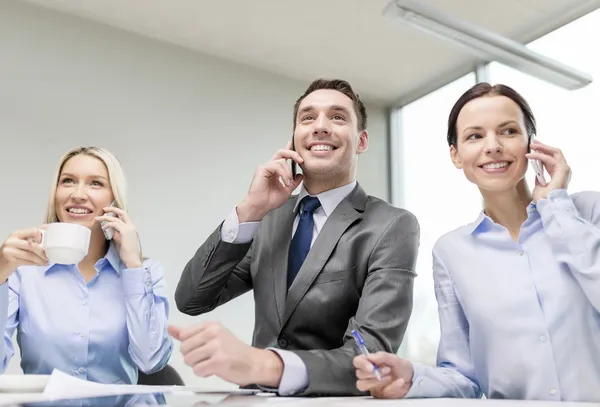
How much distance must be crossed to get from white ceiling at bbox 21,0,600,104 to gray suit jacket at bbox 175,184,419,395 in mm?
2425

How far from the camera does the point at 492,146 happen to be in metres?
1.50

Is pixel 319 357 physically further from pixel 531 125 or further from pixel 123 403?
pixel 531 125

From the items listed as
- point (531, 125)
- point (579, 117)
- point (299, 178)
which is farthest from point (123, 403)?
point (579, 117)

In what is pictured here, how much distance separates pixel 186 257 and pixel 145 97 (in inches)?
47.6

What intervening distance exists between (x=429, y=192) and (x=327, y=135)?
135 inches

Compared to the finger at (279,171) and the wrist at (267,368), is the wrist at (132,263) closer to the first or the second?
the finger at (279,171)

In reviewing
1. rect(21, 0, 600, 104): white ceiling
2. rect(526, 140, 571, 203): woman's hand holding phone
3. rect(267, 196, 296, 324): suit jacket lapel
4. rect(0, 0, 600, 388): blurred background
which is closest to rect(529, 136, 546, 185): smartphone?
rect(526, 140, 571, 203): woman's hand holding phone

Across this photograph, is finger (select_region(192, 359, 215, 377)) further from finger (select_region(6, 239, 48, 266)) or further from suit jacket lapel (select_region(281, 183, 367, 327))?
finger (select_region(6, 239, 48, 266))

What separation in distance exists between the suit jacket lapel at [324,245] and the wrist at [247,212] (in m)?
0.20

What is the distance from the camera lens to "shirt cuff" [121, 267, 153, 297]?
6.01ft

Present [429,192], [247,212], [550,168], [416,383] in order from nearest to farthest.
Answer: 1. [416,383]
2. [550,168]
3. [247,212]
4. [429,192]

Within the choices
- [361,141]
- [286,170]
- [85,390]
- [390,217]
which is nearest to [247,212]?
[286,170]

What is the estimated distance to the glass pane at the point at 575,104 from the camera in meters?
3.83

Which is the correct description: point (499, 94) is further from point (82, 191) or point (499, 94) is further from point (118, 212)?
point (82, 191)
